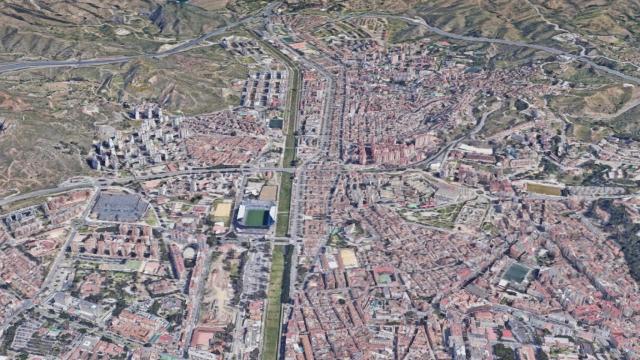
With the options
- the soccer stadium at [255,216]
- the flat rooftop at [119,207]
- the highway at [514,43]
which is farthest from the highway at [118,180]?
the highway at [514,43]

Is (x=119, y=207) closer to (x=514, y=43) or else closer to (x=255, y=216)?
(x=255, y=216)

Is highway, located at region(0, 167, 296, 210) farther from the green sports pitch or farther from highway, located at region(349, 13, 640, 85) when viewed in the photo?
highway, located at region(349, 13, 640, 85)

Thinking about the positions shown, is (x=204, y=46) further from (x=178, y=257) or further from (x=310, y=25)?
(x=178, y=257)

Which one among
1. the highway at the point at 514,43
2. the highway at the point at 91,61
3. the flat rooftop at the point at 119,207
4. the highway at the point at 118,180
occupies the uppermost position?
the highway at the point at 514,43

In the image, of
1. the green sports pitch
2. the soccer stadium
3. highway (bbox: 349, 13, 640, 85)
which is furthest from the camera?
highway (bbox: 349, 13, 640, 85)

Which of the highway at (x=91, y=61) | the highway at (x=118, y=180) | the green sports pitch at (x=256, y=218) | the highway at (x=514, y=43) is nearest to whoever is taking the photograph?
the green sports pitch at (x=256, y=218)

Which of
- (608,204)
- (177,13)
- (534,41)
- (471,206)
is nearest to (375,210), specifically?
(471,206)

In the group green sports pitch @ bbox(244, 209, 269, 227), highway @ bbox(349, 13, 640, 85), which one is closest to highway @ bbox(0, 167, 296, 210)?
green sports pitch @ bbox(244, 209, 269, 227)

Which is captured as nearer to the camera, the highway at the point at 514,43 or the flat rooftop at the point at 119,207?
the flat rooftop at the point at 119,207

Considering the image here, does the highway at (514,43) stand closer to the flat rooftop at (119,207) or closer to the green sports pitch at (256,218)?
the green sports pitch at (256,218)

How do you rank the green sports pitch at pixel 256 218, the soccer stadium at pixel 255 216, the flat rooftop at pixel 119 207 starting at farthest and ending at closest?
the flat rooftop at pixel 119 207, the green sports pitch at pixel 256 218, the soccer stadium at pixel 255 216

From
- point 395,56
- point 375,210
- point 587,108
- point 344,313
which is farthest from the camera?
point 395,56
